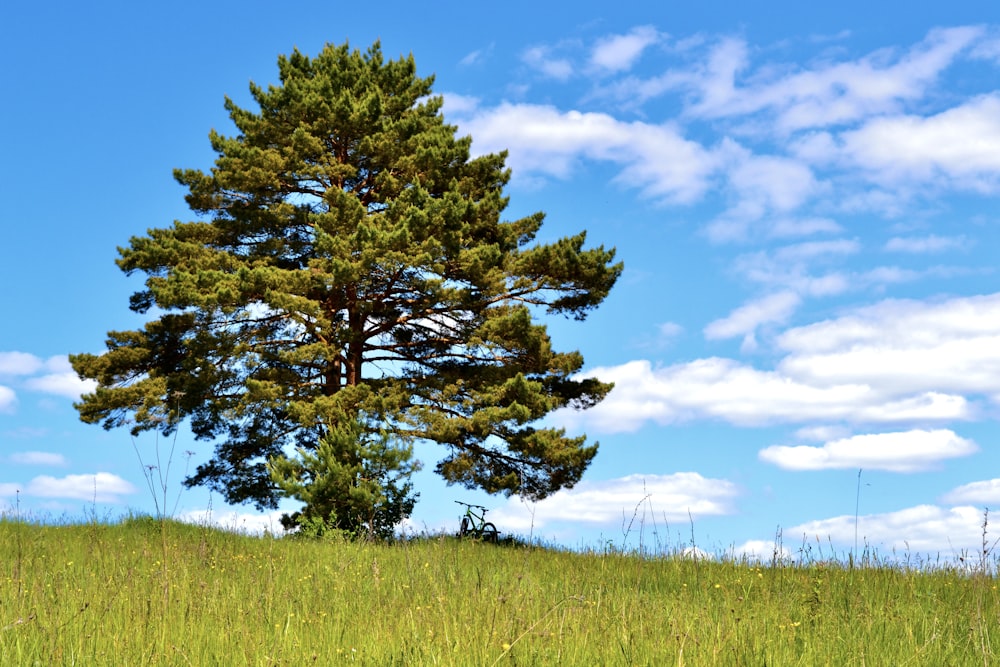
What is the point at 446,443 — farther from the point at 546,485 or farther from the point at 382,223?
the point at 382,223

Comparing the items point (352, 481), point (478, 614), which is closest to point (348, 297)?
point (352, 481)

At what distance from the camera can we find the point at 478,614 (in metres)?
5.92

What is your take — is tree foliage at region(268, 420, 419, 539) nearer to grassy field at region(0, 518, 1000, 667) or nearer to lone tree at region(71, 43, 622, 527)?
lone tree at region(71, 43, 622, 527)

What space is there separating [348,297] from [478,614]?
557 inches

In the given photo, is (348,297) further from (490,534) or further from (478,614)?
(478,614)

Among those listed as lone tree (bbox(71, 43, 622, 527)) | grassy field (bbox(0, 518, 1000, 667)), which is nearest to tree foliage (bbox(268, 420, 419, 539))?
lone tree (bbox(71, 43, 622, 527))

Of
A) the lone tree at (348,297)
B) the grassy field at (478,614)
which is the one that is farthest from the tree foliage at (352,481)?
the grassy field at (478,614)

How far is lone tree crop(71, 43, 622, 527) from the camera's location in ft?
57.2

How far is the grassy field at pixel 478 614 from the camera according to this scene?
206 inches

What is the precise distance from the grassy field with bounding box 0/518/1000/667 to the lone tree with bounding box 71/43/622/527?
729 cm

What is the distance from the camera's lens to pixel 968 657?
5.70 m

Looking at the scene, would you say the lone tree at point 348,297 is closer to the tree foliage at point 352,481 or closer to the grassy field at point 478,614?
the tree foliage at point 352,481

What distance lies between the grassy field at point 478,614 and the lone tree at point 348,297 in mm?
7288

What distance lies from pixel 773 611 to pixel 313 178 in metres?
16.3
